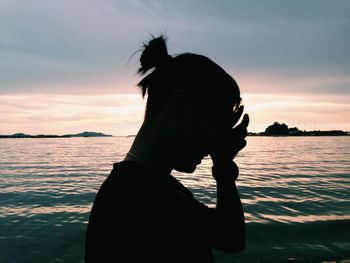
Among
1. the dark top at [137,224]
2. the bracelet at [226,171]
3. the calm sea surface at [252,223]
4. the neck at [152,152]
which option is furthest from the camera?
the calm sea surface at [252,223]

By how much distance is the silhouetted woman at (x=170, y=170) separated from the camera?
1.19 meters

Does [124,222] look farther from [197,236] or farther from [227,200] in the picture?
[227,200]

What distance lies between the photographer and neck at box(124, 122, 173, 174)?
160 centimetres

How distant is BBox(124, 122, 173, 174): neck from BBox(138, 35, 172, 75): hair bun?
400 mm

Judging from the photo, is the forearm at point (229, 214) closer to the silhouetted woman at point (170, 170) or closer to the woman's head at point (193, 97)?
the silhouetted woman at point (170, 170)

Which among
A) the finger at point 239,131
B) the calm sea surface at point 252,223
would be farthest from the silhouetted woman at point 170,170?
the calm sea surface at point 252,223

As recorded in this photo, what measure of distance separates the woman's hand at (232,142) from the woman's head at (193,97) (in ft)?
0.28

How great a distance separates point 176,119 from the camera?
1.61m

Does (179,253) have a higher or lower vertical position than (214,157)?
lower

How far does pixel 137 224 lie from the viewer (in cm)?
118

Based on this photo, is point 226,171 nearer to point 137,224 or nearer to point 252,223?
point 137,224

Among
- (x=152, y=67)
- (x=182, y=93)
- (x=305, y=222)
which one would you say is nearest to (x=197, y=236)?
(x=182, y=93)

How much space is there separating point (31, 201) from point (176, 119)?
13257 millimetres

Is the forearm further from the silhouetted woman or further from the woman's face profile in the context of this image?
the woman's face profile
